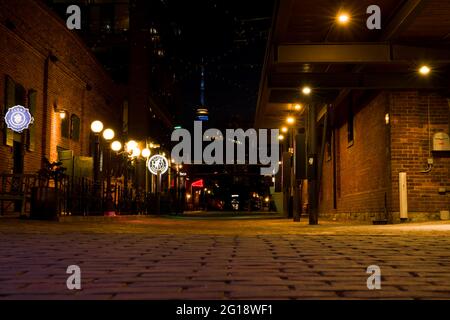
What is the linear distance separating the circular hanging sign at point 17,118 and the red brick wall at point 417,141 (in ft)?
34.1

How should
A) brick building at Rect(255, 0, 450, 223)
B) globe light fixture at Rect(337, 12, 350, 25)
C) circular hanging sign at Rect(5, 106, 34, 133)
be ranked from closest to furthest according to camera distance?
1. globe light fixture at Rect(337, 12, 350, 25)
2. brick building at Rect(255, 0, 450, 223)
3. circular hanging sign at Rect(5, 106, 34, 133)

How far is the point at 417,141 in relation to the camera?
14.9 m

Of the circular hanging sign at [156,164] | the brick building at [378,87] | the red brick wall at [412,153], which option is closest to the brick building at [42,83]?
the circular hanging sign at [156,164]

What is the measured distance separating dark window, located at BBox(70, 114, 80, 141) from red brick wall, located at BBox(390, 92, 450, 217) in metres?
14.3

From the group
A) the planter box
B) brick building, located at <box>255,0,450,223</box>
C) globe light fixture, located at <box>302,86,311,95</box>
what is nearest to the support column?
brick building, located at <box>255,0,450,223</box>

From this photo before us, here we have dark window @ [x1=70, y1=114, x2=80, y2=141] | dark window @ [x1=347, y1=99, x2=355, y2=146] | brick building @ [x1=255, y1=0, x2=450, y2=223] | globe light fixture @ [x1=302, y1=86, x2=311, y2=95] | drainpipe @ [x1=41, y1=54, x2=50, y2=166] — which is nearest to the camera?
brick building @ [x1=255, y1=0, x2=450, y2=223]

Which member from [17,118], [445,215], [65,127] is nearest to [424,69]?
[445,215]

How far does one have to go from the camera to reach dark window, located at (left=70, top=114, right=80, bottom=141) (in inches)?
979

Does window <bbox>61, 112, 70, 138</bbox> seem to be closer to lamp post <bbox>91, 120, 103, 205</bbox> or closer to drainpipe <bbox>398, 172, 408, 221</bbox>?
lamp post <bbox>91, 120, 103, 205</bbox>

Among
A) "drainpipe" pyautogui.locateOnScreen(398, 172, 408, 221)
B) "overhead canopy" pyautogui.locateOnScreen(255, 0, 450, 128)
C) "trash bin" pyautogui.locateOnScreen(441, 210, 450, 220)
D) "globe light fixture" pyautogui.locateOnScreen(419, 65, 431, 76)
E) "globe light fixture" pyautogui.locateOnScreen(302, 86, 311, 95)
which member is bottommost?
"trash bin" pyautogui.locateOnScreen(441, 210, 450, 220)

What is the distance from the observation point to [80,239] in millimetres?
8391

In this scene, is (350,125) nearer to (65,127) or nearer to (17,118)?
(17,118)
